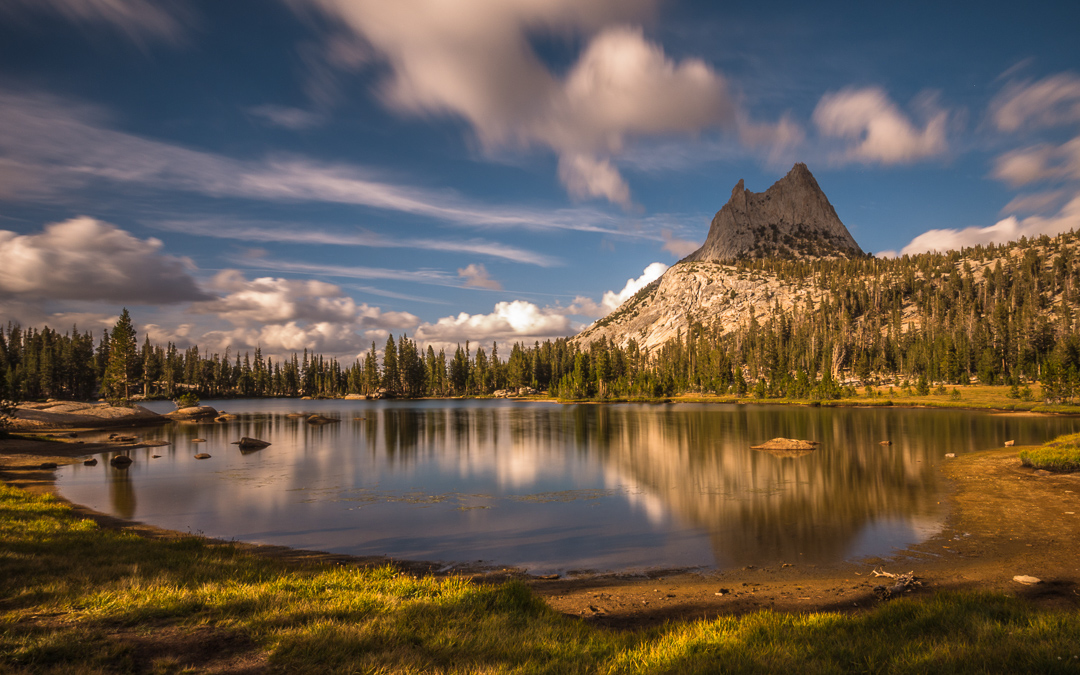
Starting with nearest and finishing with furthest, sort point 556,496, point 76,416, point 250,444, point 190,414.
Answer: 1. point 556,496
2. point 250,444
3. point 76,416
4. point 190,414

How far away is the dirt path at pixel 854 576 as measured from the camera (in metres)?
14.0

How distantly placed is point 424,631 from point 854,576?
595 inches

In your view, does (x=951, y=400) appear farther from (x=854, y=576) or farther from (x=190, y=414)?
(x=190, y=414)

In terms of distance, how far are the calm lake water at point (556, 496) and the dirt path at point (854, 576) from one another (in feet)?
3.92

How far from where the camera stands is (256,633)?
877 cm

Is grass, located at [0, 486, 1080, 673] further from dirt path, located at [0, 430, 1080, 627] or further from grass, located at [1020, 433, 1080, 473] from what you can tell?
grass, located at [1020, 433, 1080, 473]

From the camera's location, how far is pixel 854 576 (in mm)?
16859

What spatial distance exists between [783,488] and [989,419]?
73.2 meters

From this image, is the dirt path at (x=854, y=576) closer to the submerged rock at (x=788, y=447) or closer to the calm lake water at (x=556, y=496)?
the calm lake water at (x=556, y=496)

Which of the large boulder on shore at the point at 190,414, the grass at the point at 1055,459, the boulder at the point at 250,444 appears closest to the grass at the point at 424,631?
the grass at the point at 1055,459

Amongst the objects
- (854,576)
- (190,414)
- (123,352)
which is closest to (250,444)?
(190,414)

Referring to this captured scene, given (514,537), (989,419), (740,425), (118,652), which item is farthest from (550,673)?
(989,419)

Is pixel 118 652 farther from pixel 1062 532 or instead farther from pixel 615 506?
pixel 1062 532

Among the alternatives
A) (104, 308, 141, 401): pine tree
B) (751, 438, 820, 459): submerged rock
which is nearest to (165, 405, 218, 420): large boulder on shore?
(104, 308, 141, 401): pine tree
